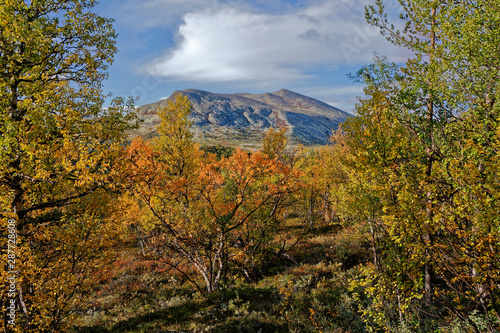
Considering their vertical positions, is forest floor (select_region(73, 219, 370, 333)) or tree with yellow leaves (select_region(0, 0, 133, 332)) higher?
tree with yellow leaves (select_region(0, 0, 133, 332))

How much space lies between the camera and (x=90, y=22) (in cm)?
1070

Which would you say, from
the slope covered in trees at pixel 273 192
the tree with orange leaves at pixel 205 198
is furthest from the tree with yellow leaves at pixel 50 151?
the tree with orange leaves at pixel 205 198

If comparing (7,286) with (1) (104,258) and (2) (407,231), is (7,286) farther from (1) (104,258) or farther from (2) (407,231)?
(2) (407,231)

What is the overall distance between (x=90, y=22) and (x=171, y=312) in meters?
14.6

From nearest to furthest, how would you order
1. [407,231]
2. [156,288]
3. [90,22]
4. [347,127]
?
→ [407,231], [90,22], [347,127], [156,288]

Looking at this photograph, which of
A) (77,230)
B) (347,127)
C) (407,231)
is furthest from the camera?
(347,127)

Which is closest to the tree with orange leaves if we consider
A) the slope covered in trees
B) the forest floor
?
the slope covered in trees

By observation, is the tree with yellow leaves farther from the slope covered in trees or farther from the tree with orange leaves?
the tree with orange leaves

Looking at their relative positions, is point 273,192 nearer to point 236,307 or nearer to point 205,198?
point 205,198

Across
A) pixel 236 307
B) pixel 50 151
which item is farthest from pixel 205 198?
pixel 50 151

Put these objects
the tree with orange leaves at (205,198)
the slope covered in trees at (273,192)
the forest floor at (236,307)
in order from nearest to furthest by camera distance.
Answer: the slope covered in trees at (273,192) < the forest floor at (236,307) < the tree with orange leaves at (205,198)

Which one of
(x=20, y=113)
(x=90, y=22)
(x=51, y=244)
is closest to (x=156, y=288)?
(x=51, y=244)

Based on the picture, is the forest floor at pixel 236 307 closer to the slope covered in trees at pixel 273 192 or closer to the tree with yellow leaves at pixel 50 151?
the slope covered in trees at pixel 273 192

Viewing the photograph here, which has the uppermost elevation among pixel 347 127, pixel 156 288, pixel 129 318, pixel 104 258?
pixel 347 127
